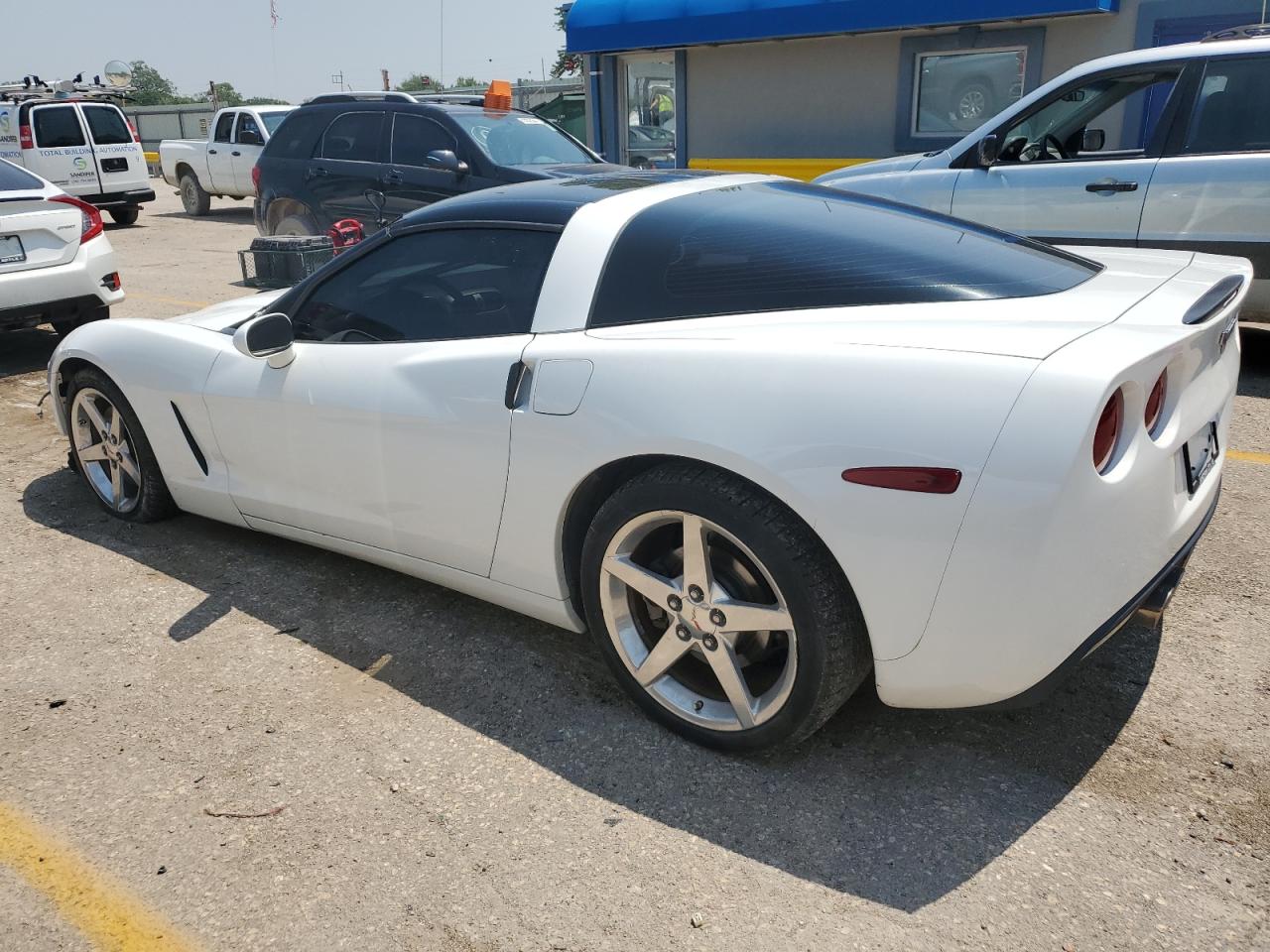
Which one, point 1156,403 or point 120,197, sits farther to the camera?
point 120,197

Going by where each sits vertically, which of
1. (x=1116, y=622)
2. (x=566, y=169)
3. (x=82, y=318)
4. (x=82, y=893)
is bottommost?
(x=82, y=893)

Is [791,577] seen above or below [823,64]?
Result: below

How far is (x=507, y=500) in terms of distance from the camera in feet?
9.48

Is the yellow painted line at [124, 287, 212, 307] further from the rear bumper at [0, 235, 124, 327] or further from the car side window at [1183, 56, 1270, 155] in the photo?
the car side window at [1183, 56, 1270, 155]

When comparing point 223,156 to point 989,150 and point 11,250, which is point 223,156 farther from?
point 989,150

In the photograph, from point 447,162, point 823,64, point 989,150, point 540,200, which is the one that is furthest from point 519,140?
point 540,200

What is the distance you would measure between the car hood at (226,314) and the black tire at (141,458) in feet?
1.25

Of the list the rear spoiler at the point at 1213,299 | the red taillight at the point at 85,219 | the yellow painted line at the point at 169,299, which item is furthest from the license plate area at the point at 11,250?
the rear spoiler at the point at 1213,299

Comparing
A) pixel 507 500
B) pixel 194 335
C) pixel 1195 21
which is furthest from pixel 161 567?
pixel 1195 21

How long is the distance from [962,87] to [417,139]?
23.5 feet

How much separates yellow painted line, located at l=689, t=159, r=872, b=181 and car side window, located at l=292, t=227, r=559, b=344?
31.4 ft

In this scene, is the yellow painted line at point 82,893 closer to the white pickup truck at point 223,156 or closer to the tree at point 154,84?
the white pickup truck at point 223,156

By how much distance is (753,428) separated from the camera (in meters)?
2.36

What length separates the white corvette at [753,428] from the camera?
7.13 feet
